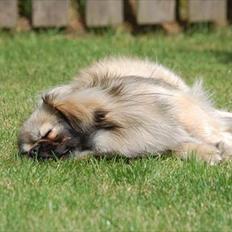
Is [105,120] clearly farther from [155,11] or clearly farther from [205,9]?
[205,9]

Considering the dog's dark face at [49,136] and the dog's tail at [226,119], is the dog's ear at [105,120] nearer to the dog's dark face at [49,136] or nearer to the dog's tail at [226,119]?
the dog's dark face at [49,136]

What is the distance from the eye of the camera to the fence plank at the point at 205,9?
36.3 ft

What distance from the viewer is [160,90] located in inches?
220

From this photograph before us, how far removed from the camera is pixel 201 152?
5465mm

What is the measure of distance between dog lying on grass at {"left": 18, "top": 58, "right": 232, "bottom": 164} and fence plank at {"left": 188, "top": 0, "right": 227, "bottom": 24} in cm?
546

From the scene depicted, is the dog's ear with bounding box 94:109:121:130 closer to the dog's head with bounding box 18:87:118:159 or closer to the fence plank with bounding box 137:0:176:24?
the dog's head with bounding box 18:87:118:159

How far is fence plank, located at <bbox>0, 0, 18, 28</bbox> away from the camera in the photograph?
1050 cm

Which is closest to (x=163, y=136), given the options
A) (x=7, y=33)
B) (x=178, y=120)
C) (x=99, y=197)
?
(x=178, y=120)

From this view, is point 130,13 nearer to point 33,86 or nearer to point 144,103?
point 33,86

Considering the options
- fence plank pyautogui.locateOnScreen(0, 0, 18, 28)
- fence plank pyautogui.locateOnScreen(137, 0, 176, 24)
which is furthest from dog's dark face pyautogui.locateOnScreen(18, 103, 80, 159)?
fence plank pyautogui.locateOnScreen(137, 0, 176, 24)

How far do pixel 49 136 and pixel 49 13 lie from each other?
5.63 metres

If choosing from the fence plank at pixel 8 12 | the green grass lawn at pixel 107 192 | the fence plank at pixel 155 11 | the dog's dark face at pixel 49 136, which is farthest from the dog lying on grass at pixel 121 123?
the fence plank at pixel 155 11

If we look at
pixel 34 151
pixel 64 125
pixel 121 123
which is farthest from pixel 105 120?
pixel 34 151

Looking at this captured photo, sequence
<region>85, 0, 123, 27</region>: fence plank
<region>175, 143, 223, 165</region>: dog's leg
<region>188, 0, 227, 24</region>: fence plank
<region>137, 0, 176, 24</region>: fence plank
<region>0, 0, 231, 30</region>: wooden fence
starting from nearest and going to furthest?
<region>175, 143, 223, 165</region>: dog's leg, <region>0, 0, 231, 30</region>: wooden fence, <region>85, 0, 123, 27</region>: fence plank, <region>137, 0, 176, 24</region>: fence plank, <region>188, 0, 227, 24</region>: fence plank
